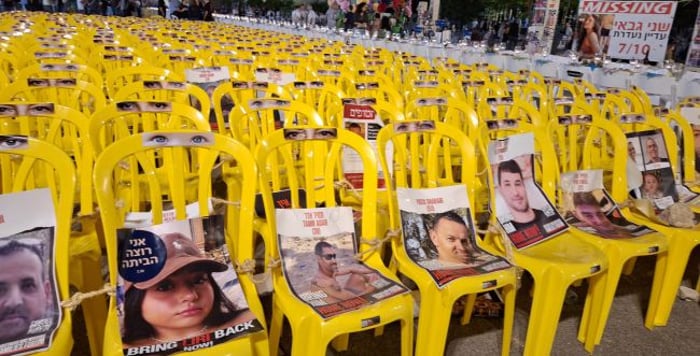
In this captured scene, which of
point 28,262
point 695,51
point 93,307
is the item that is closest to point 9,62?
point 93,307

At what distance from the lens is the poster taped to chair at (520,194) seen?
7.48 feet

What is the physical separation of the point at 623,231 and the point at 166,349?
6.74ft

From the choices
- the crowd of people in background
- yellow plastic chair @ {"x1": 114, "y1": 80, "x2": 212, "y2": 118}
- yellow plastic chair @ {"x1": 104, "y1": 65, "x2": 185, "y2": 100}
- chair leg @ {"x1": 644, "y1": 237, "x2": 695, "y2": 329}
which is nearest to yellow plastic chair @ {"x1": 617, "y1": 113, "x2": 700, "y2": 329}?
chair leg @ {"x1": 644, "y1": 237, "x2": 695, "y2": 329}

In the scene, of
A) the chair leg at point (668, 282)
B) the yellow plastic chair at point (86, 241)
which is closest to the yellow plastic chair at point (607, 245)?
the chair leg at point (668, 282)

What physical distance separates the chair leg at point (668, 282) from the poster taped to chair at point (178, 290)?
6.64 ft

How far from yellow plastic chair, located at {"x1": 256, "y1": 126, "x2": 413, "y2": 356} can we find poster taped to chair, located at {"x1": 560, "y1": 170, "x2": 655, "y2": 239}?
1098mm

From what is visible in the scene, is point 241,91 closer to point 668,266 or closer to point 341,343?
point 341,343

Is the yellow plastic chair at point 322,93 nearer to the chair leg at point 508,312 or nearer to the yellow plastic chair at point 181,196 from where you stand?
the yellow plastic chair at point 181,196

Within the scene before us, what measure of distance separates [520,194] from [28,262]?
6.52 ft

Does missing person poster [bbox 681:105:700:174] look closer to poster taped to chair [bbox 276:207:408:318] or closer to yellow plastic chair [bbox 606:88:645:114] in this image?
yellow plastic chair [bbox 606:88:645:114]

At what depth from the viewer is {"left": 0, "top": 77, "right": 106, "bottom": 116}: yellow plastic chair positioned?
8.57 ft

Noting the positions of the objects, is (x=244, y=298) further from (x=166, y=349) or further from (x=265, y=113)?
(x=265, y=113)

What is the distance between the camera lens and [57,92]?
3.20m

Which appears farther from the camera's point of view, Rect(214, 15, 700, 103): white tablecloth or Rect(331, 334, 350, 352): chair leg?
Rect(214, 15, 700, 103): white tablecloth
